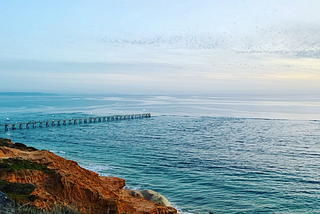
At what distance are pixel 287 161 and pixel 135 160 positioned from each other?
19732mm

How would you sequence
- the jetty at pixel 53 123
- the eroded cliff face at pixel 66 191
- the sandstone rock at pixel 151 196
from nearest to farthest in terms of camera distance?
the eroded cliff face at pixel 66 191
the sandstone rock at pixel 151 196
the jetty at pixel 53 123

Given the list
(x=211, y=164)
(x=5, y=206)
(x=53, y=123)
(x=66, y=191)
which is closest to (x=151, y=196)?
(x=66, y=191)

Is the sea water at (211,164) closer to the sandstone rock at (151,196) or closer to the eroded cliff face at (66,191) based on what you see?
the sandstone rock at (151,196)

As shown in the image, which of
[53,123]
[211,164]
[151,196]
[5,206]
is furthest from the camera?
[53,123]

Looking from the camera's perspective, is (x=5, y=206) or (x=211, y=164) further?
(x=211, y=164)

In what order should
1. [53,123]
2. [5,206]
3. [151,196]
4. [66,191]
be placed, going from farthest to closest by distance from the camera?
[53,123] < [151,196] < [66,191] < [5,206]

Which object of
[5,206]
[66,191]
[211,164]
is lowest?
[211,164]

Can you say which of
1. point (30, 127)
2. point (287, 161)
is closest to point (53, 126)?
point (30, 127)

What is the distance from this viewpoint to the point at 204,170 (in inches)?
1304

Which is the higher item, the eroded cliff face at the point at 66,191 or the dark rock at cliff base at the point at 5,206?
the dark rock at cliff base at the point at 5,206

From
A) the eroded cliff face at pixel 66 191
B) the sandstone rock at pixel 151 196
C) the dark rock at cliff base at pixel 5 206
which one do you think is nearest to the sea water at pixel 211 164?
the sandstone rock at pixel 151 196

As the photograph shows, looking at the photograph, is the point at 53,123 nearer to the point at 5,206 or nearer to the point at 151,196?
the point at 151,196

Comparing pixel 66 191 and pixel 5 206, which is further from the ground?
pixel 5 206

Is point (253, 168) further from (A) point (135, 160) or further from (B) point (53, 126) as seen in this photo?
(B) point (53, 126)
